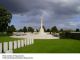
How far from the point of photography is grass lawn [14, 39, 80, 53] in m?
3.64

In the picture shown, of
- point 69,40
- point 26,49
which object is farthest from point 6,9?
point 69,40

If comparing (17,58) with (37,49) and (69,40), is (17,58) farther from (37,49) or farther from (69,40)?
(69,40)

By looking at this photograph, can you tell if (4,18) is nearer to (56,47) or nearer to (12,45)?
(12,45)

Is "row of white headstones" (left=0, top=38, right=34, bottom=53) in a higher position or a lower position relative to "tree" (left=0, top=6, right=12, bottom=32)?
lower

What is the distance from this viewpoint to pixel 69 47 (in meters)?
3.82

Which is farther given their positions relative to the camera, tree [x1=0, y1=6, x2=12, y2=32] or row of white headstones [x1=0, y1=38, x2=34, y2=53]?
row of white headstones [x1=0, y1=38, x2=34, y2=53]

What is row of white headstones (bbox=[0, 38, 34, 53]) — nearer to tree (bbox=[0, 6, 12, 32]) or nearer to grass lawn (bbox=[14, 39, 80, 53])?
grass lawn (bbox=[14, 39, 80, 53])

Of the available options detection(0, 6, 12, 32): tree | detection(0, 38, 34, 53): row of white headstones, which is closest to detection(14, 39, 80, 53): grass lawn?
detection(0, 38, 34, 53): row of white headstones

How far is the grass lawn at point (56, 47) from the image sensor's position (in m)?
3.64

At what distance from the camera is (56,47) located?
3.81m

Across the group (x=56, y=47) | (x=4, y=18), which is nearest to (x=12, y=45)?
(x=4, y=18)

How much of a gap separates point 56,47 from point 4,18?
892mm

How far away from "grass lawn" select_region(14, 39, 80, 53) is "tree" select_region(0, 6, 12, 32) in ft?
1.27

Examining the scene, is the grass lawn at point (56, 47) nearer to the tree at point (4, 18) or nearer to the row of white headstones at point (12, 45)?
the row of white headstones at point (12, 45)
